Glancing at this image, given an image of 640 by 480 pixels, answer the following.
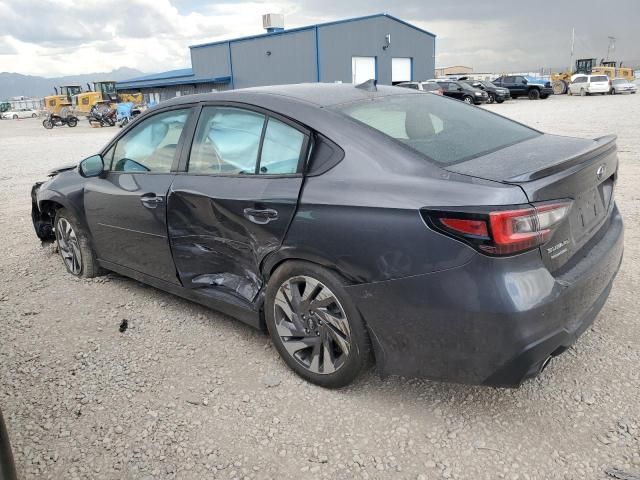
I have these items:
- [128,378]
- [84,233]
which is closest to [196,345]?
[128,378]

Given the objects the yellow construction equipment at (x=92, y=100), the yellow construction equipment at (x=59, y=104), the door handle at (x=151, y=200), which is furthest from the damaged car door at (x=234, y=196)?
the yellow construction equipment at (x=59, y=104)

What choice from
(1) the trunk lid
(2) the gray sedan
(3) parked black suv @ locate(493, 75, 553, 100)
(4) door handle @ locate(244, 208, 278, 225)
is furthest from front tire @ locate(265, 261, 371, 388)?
(2) the gray sedan

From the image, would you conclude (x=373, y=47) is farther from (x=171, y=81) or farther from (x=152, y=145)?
(x=152, y=145)

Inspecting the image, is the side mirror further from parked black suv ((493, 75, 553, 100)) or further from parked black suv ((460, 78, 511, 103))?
parked black suv ((493, 75, 553, 100))

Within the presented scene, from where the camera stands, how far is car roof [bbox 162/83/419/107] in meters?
2.99

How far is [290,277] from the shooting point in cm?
281

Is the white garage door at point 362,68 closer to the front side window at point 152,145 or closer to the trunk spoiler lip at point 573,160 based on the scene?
the front side window at point 152,145

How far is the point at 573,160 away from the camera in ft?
8.15

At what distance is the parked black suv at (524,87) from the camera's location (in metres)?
34.7

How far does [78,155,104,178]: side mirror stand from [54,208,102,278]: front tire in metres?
0.50

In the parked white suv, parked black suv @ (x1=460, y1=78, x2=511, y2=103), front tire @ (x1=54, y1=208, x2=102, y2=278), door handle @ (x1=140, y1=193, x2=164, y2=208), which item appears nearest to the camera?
door handle @ (x1=140, y1=193, x2=164, y2=208)

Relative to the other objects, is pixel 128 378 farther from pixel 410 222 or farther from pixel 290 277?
pixel 410 222

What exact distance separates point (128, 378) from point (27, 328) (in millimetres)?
1205

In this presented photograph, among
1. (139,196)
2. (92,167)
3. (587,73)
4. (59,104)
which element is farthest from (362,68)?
(139,196)
